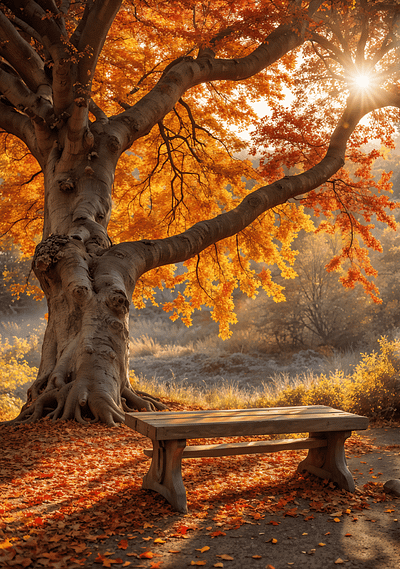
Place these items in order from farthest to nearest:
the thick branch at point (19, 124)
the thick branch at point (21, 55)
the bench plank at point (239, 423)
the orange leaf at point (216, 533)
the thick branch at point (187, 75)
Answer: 1. the thick branch at point (19, 124)
2. the thick branch at point (187, 75)
3. the thick branch at point (21, 55)
4. the bench plank at point (239, 423)
5. the orange leaf at point (216, 533)

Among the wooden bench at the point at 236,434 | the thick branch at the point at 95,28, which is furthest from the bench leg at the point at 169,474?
the thick branch at the point at 95,28

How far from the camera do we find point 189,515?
8.66 ft

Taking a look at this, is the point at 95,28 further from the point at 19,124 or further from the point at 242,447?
the point at 242,447

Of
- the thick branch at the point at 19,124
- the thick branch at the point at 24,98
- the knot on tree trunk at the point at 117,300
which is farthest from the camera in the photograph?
the thick branch at the point at 19,124

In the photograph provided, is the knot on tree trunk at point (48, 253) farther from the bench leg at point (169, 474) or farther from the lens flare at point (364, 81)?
the lens flare at point (364, 81)

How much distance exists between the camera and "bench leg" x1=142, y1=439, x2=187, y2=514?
272 cm

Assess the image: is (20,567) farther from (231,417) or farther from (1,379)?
(1,379)

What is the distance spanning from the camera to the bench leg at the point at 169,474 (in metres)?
2.72

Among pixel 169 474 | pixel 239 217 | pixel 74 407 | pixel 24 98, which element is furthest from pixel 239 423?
pixel 24 98

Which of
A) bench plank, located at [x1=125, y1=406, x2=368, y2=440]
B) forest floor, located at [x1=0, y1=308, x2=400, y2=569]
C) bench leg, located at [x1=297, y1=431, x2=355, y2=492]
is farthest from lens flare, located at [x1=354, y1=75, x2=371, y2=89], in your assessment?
bench leg, located at [x1=297, y1=431, x2=355, y2=492]

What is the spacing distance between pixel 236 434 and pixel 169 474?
48cm

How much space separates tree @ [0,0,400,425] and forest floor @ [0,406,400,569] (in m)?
1.38

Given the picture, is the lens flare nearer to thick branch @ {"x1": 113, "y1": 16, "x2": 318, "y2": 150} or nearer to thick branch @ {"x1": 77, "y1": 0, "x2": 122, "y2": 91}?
thick branch @ {"x1": 113, "y1": 16, "x2": 318, "y2": 150}

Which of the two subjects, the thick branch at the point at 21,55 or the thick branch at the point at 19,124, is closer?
the thick branch at the point at 21,55
